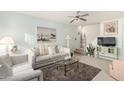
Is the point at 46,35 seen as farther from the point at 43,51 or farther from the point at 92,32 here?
the point at 92,32

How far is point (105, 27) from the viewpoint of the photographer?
519 centimetres

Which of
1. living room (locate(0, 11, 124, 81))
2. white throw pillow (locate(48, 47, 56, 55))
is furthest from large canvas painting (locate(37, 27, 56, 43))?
white throw pillow (locate(48, 47, 56, 55))

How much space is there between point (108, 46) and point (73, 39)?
197 cm

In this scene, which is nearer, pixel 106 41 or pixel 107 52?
pixel 107 52

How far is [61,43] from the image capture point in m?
5.34

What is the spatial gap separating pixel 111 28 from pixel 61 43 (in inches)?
106

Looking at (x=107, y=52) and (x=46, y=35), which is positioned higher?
(x=46, y=35)

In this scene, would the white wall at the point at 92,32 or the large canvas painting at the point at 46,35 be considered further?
the white wall at the point at 92,32

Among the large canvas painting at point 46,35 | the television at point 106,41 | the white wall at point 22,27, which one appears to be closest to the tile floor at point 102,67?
the television at point 106,41

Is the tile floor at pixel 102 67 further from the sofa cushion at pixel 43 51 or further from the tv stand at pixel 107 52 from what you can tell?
the sofa cushion at pixel 43 51

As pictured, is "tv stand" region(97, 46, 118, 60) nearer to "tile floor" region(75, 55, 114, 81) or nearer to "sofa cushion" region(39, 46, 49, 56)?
"tile floor" region(75, 55, 114, 81)

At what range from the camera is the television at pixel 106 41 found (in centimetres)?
481

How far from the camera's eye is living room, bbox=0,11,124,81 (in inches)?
110

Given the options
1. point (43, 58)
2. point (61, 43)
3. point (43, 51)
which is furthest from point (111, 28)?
point (43, 58)
